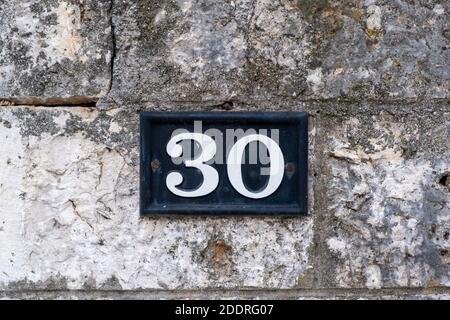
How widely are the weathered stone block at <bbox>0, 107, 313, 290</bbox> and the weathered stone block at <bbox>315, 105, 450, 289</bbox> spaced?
0.23 feet

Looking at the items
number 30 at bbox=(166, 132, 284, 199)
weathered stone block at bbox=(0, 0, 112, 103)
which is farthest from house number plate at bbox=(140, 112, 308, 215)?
weathered stone block at bbox=(0, 0, 112, 103)

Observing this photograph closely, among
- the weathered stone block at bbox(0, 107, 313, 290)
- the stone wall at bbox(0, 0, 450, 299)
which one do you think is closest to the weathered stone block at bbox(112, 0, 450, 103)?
the stone wall at bbox(0, 0, 450, 299)

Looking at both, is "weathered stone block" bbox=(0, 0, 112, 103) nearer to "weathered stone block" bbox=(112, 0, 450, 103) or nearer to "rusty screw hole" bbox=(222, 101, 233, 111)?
"weathered stone block" bbox=(112, 0, 450, 103)

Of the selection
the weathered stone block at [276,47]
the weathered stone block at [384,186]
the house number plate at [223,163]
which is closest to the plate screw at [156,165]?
the house number plate at [223,163]

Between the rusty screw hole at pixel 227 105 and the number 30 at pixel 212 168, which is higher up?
the rusty screw hole at pixel 227 105

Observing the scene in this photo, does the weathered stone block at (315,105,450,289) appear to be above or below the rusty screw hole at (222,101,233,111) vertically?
below

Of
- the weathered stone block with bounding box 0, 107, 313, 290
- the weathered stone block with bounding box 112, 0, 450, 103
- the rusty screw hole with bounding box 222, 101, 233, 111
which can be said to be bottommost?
the weathered stone block with bounding box 0, 107, 313, 290

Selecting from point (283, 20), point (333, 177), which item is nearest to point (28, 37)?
point (283, 20)

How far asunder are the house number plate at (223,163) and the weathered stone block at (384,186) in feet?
0.18

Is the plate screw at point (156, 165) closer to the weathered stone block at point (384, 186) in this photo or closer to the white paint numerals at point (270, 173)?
the white paint numerals at point (270, 173)

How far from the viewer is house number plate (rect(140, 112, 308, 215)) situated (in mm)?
1199

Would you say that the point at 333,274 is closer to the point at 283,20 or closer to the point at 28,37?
the point at 283,20

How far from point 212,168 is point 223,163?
2cm

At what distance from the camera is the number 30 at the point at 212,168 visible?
1199 millimetres
